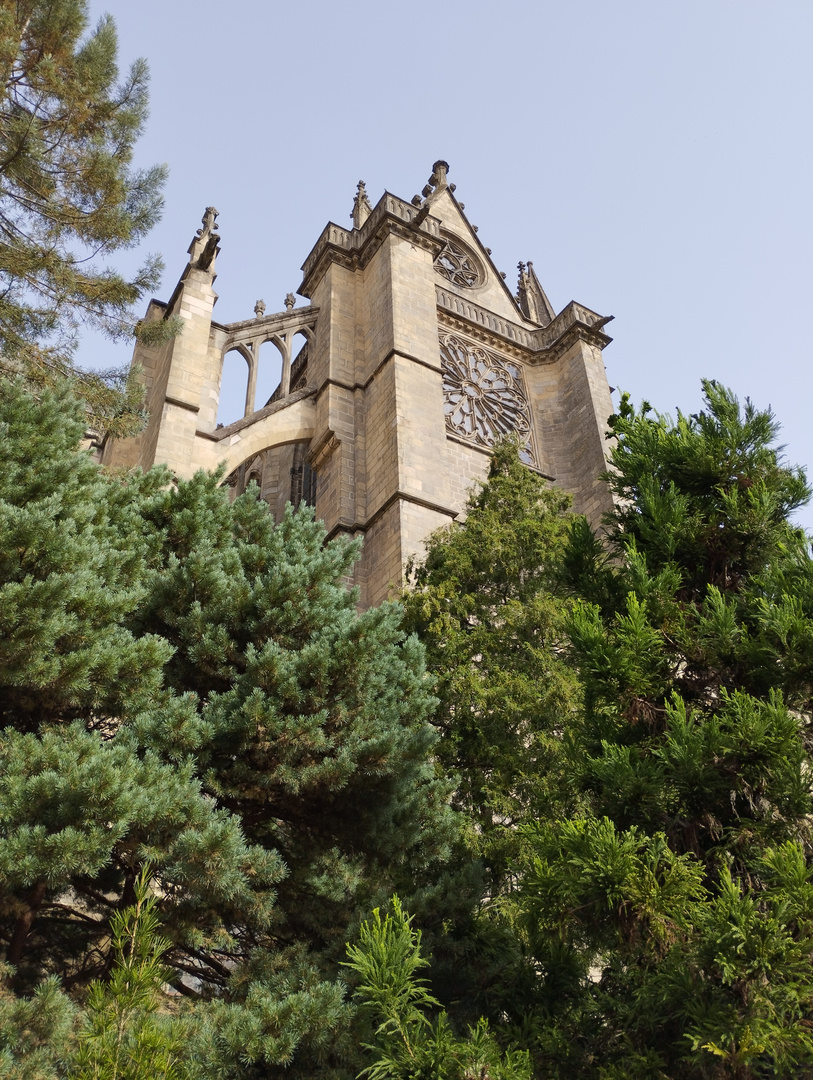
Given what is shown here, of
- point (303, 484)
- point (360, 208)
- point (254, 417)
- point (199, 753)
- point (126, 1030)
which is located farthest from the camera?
point (360, 208)

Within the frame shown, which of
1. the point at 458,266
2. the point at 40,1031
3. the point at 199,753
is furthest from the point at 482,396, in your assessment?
the point at 40,1031

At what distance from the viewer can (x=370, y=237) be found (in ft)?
52.7

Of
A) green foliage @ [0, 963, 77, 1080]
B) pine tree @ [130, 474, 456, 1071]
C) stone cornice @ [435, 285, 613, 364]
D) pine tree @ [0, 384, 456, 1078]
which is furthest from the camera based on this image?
stone cornice @ [435, 285, 613, 364]

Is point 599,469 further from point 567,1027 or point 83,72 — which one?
point 567,1027

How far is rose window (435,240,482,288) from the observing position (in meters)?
19.2

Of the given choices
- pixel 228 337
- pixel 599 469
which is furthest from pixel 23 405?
pixel 599 469

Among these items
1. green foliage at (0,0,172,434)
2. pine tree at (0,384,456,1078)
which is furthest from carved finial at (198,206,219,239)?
pine tree at (0,384,456,1078)

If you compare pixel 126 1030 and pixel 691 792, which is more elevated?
pixel 691 792

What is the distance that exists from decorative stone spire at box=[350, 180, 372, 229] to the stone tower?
44 millimetres

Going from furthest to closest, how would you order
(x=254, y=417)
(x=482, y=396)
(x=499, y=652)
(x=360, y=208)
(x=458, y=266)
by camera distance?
1. (x=458, y=266)
2. (x=360, y=208)
3. (x=482, y=396)
4. (x=254, y=417)
5. (x=499, y=652)

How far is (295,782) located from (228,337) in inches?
411

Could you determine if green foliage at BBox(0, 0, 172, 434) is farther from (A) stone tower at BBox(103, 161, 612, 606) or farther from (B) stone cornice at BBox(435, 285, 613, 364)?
(B) stone cornice at BBox(435, 285, 613, 364)

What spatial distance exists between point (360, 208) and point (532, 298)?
4742 millimetres

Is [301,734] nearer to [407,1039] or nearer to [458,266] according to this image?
[407,1039]
